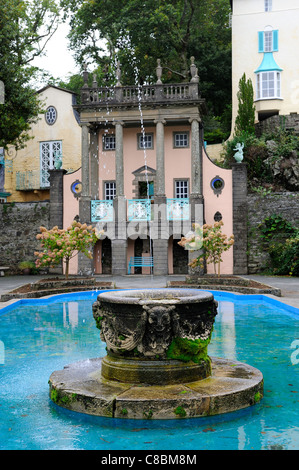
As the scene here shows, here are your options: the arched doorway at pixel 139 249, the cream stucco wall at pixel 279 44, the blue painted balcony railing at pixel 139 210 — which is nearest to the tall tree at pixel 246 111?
the cream stucco wall at pixel 279 44

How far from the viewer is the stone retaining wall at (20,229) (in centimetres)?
2791

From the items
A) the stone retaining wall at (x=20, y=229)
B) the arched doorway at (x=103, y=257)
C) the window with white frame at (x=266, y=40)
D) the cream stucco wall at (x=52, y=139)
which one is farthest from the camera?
the cream stucco wall at (x=52, y=139)

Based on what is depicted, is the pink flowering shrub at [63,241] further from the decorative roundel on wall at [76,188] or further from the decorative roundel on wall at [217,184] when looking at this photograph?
the decorative roundel on wall at [217,184]

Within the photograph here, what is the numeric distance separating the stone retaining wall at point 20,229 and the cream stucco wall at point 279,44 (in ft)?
43.5

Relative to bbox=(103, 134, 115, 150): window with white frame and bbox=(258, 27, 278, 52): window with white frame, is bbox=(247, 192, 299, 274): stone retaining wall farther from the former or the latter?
bbox=(258, 27, 278, 52): window with white frame

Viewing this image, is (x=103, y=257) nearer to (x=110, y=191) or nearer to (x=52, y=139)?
(x=110, y=191)

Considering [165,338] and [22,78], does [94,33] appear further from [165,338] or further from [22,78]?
[165,338]

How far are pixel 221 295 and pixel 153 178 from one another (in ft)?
40.9

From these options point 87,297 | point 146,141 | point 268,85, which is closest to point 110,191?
point 146,141

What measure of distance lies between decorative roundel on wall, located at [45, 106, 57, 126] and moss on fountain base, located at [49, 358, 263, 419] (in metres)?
29.7

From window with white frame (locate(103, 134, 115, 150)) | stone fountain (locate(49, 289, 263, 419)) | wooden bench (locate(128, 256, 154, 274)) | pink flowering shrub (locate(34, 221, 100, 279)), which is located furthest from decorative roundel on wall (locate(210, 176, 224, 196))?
stone fountain (locate(49, 289, 263, 419))

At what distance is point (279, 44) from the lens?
31984mm
